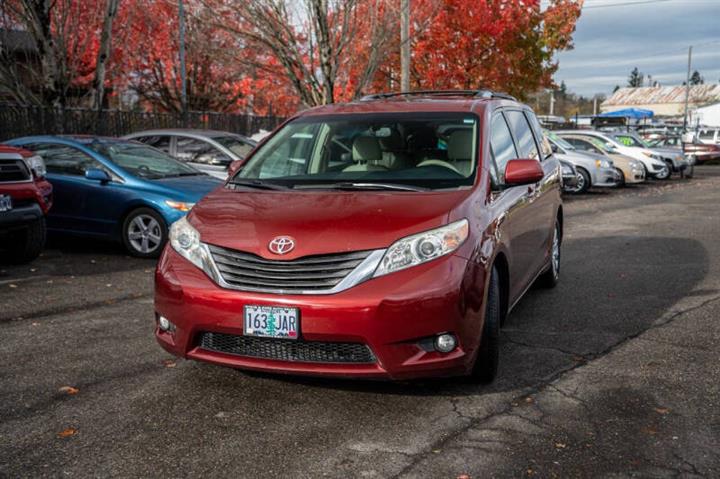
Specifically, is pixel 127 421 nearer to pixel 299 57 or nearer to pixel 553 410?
pixel 553 410

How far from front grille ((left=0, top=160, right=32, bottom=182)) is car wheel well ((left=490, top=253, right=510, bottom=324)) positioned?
5.43 meters

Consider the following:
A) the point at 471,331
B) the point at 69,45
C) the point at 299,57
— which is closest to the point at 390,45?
the point at 299,57

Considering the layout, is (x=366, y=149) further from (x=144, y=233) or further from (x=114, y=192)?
(x=114, y=192)

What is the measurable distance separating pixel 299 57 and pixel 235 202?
12.0 metres

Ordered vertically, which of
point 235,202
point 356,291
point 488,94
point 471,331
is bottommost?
point 471,331

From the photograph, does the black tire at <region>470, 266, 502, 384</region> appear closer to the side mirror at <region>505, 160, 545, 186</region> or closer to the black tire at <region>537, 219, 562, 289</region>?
the side mirror at <region>505, 160, 545, 186</region>

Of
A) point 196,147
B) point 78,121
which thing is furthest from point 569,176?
point 78,121

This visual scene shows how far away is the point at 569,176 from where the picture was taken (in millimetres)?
19281

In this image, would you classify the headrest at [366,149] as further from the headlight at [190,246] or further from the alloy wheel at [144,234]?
the alloy wheel at [144,234]

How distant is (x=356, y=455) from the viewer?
139 inches

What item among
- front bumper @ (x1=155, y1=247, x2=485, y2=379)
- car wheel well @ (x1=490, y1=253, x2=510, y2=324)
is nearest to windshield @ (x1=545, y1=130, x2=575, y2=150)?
car wheel well @ (x1=490, y1=253, x2=510, y2=324)

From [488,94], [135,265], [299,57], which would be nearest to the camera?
[488,94]

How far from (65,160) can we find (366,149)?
5.87 meters

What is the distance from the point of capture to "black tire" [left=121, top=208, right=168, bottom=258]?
9094 mm
